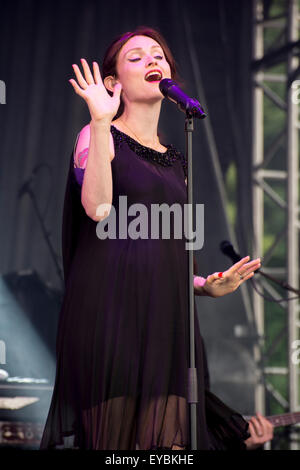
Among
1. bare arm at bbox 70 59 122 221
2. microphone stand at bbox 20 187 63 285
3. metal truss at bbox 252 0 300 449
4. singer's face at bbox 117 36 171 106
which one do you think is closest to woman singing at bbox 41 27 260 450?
bare arm at bbox 70 59 122 221

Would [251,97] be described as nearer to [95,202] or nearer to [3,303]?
[3,303]

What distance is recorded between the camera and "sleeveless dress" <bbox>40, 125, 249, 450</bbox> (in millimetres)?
1938

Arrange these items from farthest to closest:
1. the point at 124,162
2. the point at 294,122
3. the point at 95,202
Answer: the point at 294,122 < the point at 124,162 < the point at 95,202

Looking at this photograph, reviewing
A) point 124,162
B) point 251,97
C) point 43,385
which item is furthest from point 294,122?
point 124,162

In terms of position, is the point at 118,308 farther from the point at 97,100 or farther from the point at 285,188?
the point at 285,188

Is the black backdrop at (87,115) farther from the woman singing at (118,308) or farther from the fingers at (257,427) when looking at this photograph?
the woman singing at (118,308)

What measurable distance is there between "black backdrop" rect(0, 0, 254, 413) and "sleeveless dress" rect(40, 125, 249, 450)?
100 inches

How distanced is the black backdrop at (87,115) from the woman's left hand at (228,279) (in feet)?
7.85

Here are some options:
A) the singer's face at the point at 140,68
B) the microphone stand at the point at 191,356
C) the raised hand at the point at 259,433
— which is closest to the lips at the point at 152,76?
the singer's face at the point at 140,68

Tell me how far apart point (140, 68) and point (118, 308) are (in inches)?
34.6

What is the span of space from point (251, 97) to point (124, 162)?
3.66 m

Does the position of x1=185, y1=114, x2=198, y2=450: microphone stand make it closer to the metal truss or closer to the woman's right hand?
the woman's right hand

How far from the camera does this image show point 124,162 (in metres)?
2.11

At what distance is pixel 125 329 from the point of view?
6.48 ft
